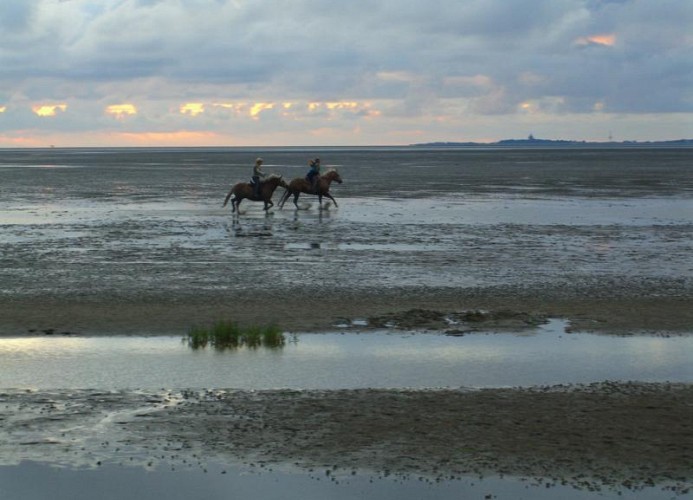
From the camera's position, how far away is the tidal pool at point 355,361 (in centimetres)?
1159

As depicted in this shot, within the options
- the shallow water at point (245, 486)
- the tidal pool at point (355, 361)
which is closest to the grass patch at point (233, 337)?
the tidal pool at point (355, 361)

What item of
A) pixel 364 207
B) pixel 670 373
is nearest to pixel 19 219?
pixel 364 207

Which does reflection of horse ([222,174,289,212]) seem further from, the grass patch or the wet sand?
the grass patch

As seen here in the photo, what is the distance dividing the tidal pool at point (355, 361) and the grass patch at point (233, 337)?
0.20m

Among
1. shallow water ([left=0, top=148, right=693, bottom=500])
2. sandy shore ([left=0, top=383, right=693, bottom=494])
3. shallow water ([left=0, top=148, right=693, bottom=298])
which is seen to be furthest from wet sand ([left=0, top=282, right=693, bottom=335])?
sandy shore ([left=0, top=383, right=693, bottom=494])

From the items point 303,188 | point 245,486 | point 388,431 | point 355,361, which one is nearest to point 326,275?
point 355,361

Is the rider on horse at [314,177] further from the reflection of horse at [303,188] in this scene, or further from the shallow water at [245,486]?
the shallow water at [245,486]

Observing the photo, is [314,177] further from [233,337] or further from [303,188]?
[233,337]

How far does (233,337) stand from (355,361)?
2.14 metres

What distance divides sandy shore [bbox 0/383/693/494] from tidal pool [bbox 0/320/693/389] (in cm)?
57

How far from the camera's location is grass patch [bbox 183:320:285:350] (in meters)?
13.7

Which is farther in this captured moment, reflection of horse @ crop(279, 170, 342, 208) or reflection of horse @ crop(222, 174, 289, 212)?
reflection of horse @ crop(279, 170, 342, 208)

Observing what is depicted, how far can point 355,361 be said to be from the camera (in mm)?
12664

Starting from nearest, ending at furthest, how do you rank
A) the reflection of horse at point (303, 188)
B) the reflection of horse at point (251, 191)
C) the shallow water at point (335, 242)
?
the shallow water at point (335, 242), the reflection of horse at point (251, 191), the reflection of horse at point (303, 188)
